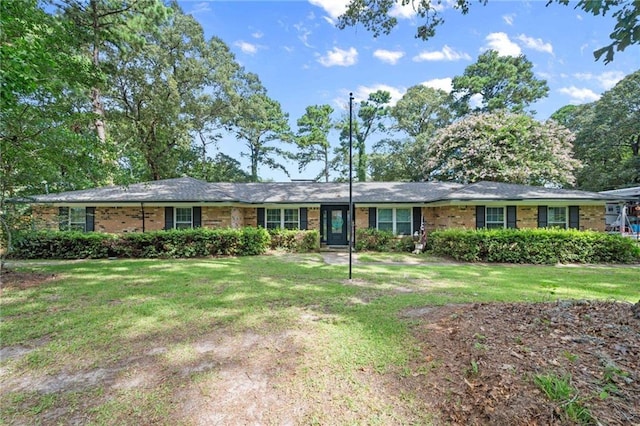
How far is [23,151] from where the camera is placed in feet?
22.5

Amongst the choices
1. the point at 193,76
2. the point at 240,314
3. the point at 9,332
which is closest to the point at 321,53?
the point at 193,76

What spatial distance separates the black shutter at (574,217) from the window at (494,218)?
280 centimetres

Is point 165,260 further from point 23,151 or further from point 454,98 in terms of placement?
point 454,98

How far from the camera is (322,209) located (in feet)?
50.8

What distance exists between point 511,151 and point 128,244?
2178cm

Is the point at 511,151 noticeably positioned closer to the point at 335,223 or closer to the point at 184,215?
the point at 335,223

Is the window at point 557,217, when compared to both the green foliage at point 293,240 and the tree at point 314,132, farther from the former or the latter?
the tree at point 314,132

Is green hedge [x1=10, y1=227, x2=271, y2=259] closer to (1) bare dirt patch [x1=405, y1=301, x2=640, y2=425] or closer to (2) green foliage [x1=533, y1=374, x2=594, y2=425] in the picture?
(1) bare dirt patch [x1=405, y1=301, x2=640, y2=425]

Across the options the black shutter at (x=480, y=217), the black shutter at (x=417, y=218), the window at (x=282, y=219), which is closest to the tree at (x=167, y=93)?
the window at (x=282, y=219)

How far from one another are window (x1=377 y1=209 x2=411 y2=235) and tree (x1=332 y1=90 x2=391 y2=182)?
14.5m

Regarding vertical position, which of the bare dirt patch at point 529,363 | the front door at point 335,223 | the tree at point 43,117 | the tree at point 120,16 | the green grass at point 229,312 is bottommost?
the green grass at point 229,312

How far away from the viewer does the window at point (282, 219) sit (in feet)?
49.8

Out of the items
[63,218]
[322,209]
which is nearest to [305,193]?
[322,209]

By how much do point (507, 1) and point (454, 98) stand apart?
72.4 ft
